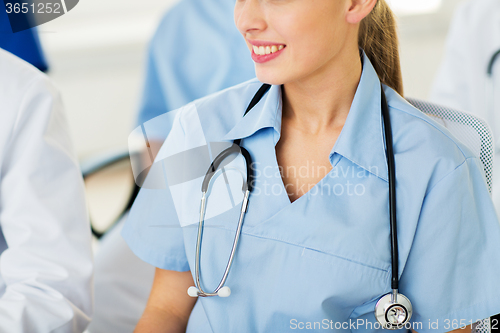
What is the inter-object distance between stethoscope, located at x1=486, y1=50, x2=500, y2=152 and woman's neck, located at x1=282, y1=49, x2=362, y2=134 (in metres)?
0.76

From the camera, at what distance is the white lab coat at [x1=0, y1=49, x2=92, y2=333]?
678 mm

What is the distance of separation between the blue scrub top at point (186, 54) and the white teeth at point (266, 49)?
0.72 metres

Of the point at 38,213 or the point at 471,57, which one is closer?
the point at 38,213

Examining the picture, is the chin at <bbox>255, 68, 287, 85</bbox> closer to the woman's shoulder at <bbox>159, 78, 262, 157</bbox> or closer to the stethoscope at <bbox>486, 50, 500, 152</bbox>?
the woman's shoulder at <bbox>159, 78, 262, 157</bbox>

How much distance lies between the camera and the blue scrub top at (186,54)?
138 centimetres

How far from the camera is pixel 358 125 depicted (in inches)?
27.5

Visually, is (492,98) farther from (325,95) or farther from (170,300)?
(170,300)

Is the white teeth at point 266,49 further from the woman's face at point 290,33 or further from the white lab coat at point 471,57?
the white lab coat at point 471,57

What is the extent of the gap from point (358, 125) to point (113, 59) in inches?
65.7

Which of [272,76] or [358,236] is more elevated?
[272,76]

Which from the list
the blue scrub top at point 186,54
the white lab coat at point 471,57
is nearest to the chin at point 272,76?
the blue scrub top at point 186,54

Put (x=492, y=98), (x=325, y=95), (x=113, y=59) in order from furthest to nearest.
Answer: (x=113, y=59) → (x=492, y=98) → (x=325, y=95)

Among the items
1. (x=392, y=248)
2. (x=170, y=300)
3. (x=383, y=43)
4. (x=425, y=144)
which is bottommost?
(x=170, y=300)

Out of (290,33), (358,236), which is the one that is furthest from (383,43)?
(358,236)
